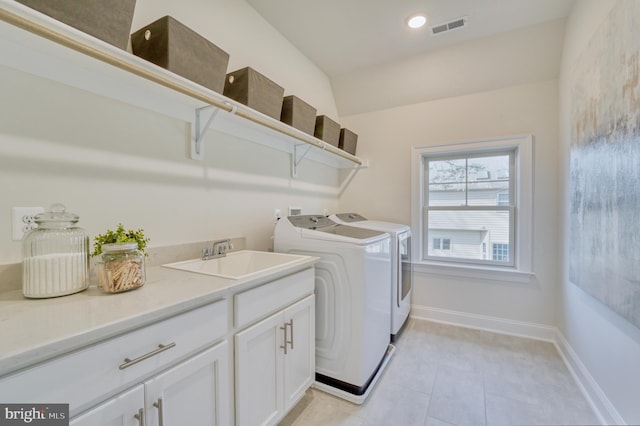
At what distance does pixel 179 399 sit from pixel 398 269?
5.96 ft

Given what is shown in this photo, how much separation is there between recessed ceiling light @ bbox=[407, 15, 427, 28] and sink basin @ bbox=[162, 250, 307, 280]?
2014 millimetres

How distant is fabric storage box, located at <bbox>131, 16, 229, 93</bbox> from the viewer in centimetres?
117

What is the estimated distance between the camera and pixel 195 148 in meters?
1.57

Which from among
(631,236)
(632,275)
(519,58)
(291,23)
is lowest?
(632,275)

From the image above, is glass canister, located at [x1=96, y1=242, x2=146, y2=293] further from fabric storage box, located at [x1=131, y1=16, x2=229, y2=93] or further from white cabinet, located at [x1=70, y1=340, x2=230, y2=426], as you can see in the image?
fabric storage box, located at [x1=131, y1=16, x2=229, y2=93]

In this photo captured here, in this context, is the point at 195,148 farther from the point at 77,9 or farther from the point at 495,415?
the point at 495,415

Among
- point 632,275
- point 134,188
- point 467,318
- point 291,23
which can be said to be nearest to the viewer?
point 632,275

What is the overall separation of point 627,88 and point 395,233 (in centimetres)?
148

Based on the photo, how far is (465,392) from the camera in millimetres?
1716

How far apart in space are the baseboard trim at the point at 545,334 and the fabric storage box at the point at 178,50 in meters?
2.67

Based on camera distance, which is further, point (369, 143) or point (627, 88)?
point (369, 143)

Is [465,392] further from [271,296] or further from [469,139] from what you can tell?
[469,139]

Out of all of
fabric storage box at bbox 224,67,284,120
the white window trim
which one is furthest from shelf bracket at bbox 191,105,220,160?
the white window trim

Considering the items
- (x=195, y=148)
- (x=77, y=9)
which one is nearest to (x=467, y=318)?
(x=195, y=148)
